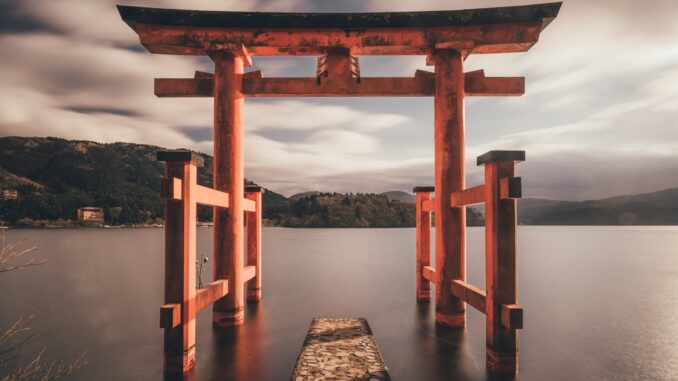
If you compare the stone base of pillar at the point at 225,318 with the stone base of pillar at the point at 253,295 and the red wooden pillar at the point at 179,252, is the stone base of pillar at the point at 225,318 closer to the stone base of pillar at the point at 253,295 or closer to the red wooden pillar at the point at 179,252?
the red wooden pillar at the point at 179,252

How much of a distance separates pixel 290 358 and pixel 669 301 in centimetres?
2075

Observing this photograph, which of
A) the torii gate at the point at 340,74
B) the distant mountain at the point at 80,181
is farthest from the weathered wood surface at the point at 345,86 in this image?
the distant mountain at the point at 80,181

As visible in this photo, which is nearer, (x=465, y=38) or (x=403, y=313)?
(x=465, y=38)

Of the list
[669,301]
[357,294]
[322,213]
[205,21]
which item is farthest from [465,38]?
[322,213]

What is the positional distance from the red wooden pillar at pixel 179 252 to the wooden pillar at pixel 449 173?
4493 mm

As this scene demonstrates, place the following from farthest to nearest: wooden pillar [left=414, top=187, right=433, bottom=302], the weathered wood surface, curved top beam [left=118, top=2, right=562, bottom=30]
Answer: wooden pillar [left=414, top=187, right=433, bottom=302]
the weathered wood surface
curved top beam [left=118, top=2, right=562, bottom=30]

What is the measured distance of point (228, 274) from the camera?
7.25 metres

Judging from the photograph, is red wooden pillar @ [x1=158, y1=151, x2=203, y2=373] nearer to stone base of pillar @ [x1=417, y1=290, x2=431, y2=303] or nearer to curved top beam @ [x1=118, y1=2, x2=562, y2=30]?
curved top beam @ [x1=118, y1=2, x2=562, y2=30]

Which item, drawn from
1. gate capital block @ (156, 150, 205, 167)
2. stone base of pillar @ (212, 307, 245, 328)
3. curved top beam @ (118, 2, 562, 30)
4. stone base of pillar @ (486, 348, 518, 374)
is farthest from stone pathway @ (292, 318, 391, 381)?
curved top beam @ (118, 2, 562, 30)

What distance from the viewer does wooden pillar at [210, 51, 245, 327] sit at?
284 inches

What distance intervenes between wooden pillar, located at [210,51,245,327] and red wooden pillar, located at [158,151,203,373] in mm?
2083

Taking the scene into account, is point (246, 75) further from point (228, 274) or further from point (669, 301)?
point (669, 301)

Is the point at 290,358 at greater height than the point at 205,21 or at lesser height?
lesser

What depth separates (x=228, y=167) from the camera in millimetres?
7250
